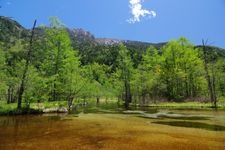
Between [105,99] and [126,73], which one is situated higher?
[126,73]

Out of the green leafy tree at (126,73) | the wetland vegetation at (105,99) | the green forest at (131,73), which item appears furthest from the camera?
the green leafy tree at (126,73)

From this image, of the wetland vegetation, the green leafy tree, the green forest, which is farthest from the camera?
the green leafy tree

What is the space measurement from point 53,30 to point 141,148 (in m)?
33.6

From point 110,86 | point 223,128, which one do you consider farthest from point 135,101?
point 223,128

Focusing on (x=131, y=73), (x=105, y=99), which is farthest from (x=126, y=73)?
(x=105, y=99)

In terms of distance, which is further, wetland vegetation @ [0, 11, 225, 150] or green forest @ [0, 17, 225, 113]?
green forest @ [0, 17, 225, 113]

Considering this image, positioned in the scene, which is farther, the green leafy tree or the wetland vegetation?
the green leafy tree

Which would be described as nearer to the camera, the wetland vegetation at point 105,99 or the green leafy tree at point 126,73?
the wetland vegetation at point 105,99

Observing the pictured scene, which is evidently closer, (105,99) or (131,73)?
(131,73)

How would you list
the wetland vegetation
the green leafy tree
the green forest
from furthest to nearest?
the green leafy tree < the green forest < the wetland vegetation

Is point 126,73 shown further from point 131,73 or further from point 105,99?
point 105,99

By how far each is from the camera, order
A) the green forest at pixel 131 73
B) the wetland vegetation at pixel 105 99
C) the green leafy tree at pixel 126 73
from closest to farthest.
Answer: the wetland vegetation at pixel 105 99, the green forest at pixel 131 73, the green leafy tree at pixel 126 73

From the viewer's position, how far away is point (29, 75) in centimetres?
3141

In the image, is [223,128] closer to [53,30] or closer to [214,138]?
[214,138]
